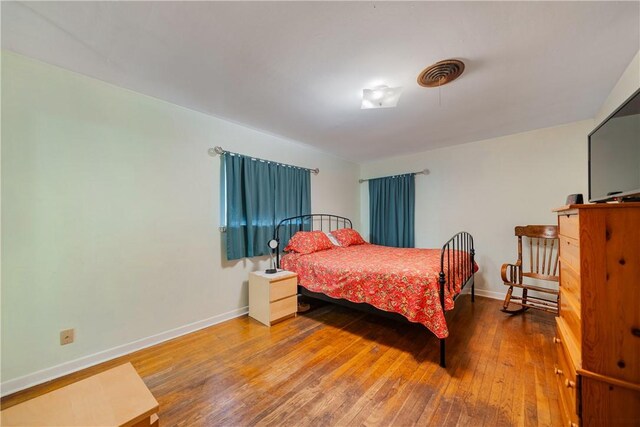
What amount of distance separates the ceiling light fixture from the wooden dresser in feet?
4.80

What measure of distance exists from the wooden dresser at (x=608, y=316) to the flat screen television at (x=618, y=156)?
319mm

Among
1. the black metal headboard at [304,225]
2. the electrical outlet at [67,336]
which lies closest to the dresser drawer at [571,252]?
the black metal headboard at [304,225]

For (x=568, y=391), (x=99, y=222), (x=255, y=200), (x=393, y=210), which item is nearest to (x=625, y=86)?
(x=568, y=391)

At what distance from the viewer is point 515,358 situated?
1.95 meters

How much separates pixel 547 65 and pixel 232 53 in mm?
2362

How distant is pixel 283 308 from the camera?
8.89 ft

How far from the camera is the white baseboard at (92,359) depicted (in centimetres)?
165

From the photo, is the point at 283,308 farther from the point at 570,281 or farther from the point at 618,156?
the point at 618,156

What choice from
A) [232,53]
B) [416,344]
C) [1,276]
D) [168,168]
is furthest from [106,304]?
[416,344]

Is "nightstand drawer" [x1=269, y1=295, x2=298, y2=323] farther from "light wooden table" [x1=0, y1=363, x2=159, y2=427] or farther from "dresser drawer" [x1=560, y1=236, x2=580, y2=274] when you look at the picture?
"dresser drawer" [x1=560, y1=236, x2=580, y2=274]

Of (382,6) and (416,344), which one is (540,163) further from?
(382,6)

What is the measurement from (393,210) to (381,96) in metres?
2.68

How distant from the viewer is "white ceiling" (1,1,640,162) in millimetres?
1334

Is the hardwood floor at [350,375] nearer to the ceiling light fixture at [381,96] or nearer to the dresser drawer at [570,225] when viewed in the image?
the dresser drawer at [570,225]
